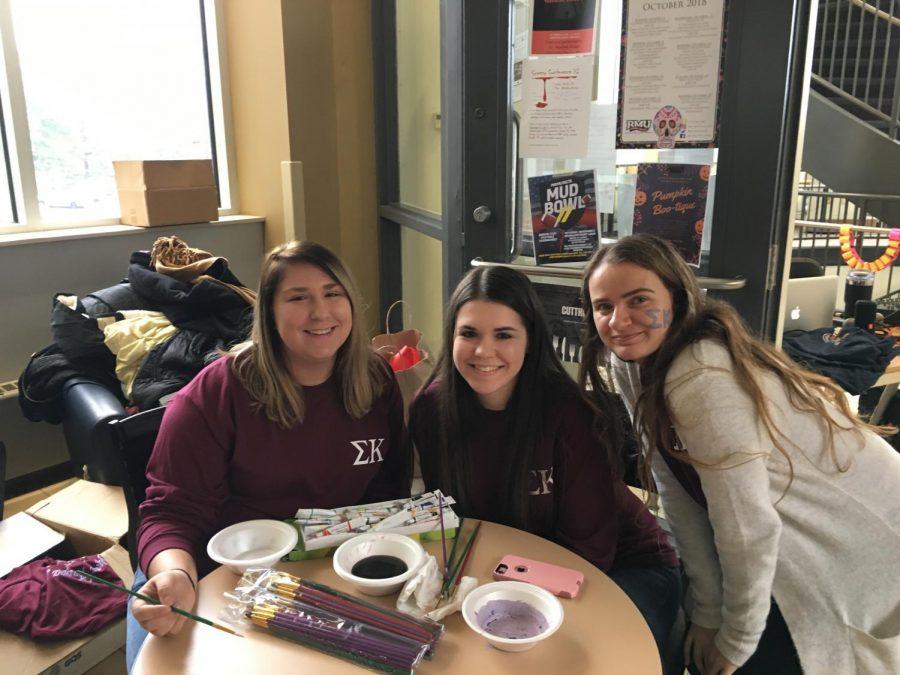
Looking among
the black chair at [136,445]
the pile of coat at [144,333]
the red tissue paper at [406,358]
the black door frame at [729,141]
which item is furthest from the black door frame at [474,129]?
the black chair at [136,445]

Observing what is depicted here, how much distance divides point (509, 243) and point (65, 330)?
1.58m

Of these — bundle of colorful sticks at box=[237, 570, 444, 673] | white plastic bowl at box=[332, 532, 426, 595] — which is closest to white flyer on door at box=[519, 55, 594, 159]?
white plastic bowl at box=[332, 532, 426, 595]

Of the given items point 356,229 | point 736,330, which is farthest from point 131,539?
point 356,229

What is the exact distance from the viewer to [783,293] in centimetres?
194

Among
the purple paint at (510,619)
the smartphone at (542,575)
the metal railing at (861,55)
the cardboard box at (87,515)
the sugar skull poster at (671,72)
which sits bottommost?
the cardboard box at (87,515)

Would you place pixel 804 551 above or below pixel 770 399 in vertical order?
below

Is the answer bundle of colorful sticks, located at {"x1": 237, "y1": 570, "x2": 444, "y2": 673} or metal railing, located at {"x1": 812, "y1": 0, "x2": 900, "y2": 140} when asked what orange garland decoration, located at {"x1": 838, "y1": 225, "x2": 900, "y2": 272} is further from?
bundle of colorful sticks, located at {"x1": 237, "y1": 570, "x2": 444, "y2": 673}

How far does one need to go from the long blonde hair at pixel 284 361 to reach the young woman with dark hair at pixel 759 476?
0.49 m

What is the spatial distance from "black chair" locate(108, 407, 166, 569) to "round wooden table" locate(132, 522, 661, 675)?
0.52 meters

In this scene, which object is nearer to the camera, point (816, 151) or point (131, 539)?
point (131, 539)

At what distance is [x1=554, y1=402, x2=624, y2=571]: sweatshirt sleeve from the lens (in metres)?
1.35

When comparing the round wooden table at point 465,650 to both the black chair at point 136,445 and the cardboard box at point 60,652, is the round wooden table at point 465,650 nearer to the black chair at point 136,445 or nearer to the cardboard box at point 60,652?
the black chair at point 136,445

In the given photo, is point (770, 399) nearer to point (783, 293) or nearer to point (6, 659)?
point (783, 293)

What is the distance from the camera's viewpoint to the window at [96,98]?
2.87m
